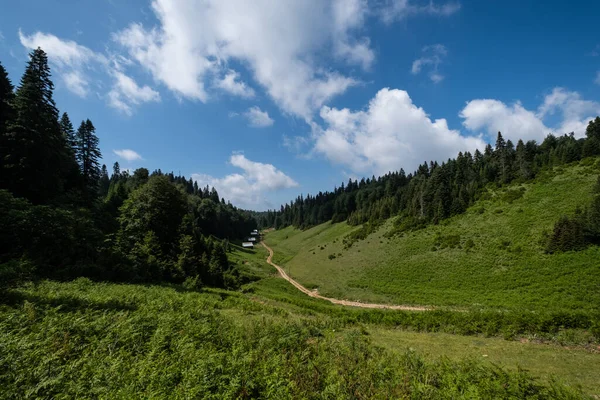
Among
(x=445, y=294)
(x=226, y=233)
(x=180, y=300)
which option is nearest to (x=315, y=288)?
(x=445, y=294)

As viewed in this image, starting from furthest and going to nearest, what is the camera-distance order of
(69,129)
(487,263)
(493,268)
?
(69,129) → (487,263) → (493,268)

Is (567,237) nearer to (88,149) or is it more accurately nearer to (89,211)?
(89,211)

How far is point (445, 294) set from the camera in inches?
1380

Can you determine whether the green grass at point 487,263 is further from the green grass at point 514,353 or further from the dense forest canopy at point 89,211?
the green grass at point 514,353

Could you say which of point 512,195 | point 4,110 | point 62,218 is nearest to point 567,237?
point 512,195

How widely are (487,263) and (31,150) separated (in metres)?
63.1

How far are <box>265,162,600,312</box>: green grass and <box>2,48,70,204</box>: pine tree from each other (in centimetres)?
4249

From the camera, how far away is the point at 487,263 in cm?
3975

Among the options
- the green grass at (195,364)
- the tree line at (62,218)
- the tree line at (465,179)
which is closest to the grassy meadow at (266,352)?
the green grass at (195,364)

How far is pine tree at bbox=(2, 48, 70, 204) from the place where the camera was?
2642cm

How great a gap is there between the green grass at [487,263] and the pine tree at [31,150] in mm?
42494

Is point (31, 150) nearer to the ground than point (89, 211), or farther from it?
farther from it

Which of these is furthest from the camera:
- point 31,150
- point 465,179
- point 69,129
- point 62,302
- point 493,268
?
point 465,179

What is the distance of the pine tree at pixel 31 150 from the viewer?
1040 inches
